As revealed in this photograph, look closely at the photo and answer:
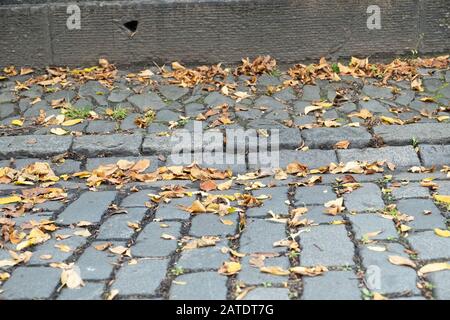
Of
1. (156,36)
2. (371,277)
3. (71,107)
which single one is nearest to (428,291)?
(371,277)

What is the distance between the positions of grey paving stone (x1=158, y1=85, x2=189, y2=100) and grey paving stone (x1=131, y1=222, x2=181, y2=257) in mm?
1860

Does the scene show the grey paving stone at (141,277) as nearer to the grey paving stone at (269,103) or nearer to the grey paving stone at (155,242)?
the grey paving stone at (155,242)

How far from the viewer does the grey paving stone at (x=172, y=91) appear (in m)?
5.33

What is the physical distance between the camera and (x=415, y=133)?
461cm

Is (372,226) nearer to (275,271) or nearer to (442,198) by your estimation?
(442,198)

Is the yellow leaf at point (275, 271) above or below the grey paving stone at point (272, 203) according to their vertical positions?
below

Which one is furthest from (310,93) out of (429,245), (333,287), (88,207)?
(333,287)

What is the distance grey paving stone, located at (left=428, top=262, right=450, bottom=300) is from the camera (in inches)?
112

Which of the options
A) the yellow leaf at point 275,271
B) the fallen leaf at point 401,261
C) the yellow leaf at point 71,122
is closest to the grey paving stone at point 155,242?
the yellow leaf at point 275,271

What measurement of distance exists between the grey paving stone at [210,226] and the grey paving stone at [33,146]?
1373mm

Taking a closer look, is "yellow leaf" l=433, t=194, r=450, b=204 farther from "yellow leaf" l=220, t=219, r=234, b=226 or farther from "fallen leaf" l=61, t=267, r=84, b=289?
"fallen leaf" l=61, t=267, r=84, b=289

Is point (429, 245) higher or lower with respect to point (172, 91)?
lower

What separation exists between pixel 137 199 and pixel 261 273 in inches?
44.6

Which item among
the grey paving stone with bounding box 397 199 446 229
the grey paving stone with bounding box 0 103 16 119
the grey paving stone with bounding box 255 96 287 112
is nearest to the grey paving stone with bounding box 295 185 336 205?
the grey paving stone with bounding box 397 199 446 229
